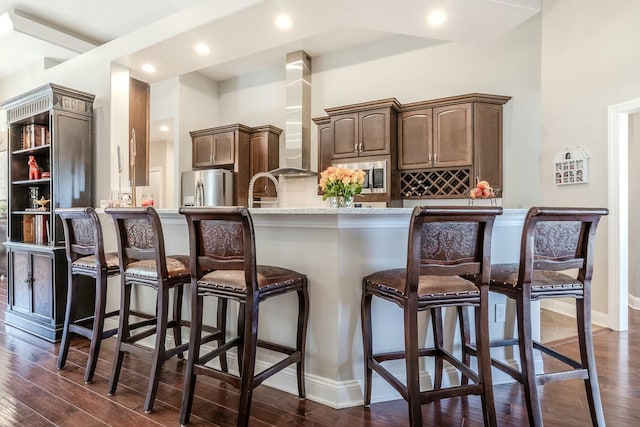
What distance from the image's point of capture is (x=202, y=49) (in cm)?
301

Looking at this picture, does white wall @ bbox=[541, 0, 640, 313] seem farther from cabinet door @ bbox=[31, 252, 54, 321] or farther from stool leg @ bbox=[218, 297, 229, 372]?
cabinet door @ bbox=[31, 252, 54, 321]

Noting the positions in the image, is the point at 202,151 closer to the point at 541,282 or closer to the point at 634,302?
the point at 541,282

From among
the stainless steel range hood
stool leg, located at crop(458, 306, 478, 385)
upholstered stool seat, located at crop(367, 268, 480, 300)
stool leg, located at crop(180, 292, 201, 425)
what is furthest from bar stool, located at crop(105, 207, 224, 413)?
the stainless steel range hood

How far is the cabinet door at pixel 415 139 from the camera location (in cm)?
385

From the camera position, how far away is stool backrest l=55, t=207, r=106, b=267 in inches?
86.8

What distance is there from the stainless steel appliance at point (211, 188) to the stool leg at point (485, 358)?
3.74 meters

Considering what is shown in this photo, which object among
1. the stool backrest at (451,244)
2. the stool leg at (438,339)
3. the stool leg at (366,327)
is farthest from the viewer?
the stool leg at (438,339)

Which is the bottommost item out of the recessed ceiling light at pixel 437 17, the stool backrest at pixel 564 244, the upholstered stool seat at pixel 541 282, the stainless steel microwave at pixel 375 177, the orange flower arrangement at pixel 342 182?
the upholstered stool seat at pixel 541 282

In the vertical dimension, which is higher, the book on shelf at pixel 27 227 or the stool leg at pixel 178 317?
the book on shelf at pixel 27 227

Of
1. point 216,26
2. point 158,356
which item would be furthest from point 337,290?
point 216,26

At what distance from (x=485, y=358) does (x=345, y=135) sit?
3.08m

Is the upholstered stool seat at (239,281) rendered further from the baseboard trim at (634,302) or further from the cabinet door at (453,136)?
the baseboard trim at (634,302)

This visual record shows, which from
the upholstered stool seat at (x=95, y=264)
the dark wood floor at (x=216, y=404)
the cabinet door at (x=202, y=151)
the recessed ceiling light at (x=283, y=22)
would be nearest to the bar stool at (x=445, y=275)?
the dark wood floor at (x=216, y=404)

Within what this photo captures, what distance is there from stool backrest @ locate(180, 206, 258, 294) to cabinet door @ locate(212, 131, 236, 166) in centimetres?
329
